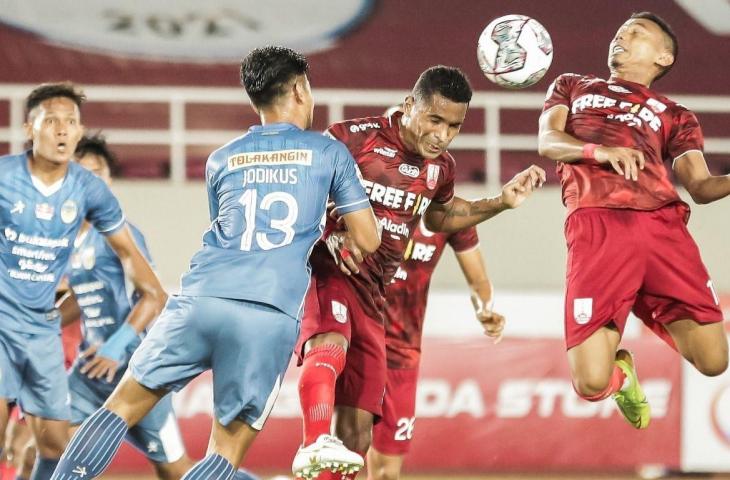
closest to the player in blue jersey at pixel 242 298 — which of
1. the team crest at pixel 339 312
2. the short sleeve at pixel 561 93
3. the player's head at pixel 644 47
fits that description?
the team crest at pixel 339 312

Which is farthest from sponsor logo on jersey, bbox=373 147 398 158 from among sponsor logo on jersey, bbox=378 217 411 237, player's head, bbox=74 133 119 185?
player's head, bbox=74 133 119 185

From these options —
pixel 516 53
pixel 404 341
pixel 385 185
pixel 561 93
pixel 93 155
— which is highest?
pixel 516 53

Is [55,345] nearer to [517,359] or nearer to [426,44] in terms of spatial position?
[517,359]

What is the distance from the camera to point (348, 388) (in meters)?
5.69

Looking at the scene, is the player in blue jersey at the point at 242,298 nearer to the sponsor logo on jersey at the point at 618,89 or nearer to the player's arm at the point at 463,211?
the player's arm at the point at 463,211

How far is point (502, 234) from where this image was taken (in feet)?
37.4

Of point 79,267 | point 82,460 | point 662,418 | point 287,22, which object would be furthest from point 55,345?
point 287,22

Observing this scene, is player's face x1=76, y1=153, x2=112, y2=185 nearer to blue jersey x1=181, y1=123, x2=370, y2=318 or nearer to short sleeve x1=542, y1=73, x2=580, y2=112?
blue jersey x1=181, y1=123, x2=370, y2=318

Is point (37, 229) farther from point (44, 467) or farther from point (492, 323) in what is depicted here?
point (492, 323)

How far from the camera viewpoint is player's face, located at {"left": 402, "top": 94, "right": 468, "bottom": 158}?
5.51 meters

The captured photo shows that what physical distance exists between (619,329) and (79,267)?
3.03 m

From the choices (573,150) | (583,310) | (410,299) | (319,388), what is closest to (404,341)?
(410,299)

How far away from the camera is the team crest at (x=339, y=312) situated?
5.54 m

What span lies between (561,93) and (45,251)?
2.92 meters
